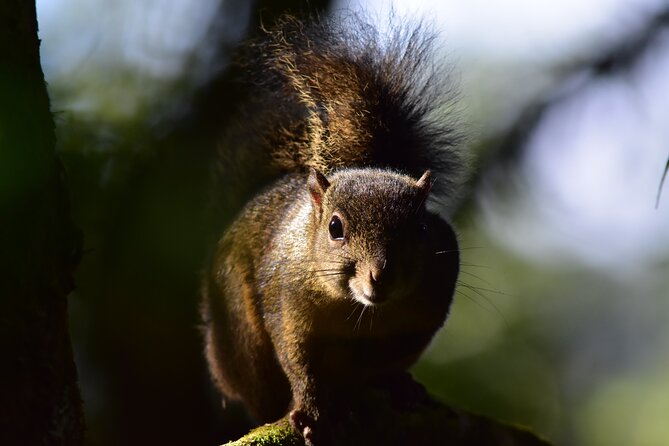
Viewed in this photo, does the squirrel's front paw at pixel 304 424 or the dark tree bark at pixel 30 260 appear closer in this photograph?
the dark tree bark at pixel 30 260

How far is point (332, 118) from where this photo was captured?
4.20 meters

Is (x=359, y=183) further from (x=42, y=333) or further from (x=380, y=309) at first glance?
(x=42, y=333)

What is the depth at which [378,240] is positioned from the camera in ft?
11.1

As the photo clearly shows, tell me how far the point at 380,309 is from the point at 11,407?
5.60ft

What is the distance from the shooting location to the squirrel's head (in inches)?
130

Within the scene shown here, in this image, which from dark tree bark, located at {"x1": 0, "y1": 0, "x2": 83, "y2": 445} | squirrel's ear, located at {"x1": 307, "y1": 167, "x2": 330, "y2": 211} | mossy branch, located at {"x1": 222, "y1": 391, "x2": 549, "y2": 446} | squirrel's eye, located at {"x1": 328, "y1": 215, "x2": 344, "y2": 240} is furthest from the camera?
squirrel's ear, located at {"x1": 307, "y1": 167, "x2": 330, "y2": 211}

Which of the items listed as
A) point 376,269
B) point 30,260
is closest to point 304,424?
point 376,269

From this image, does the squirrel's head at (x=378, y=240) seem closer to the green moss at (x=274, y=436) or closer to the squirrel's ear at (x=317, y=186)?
the squirrel's ear at (x=317, y=186)

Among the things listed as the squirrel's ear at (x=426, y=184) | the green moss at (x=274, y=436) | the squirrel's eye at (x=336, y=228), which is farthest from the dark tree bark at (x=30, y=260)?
the squirrel's ear at (x=426, y=184)

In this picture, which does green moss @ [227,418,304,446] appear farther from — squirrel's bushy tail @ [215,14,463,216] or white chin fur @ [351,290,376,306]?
squirrel's bushy tail @ [215,14,463,216]

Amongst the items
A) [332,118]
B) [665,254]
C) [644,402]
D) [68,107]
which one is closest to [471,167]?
[332,118]

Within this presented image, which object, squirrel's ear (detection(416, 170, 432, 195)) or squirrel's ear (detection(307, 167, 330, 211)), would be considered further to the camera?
squirrel's ear (detection(307, 167, 330, 211))

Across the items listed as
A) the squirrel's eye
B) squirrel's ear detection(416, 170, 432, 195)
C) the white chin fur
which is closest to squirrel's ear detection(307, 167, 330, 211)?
the squirrel's eye

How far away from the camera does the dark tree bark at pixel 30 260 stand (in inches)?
86.3
